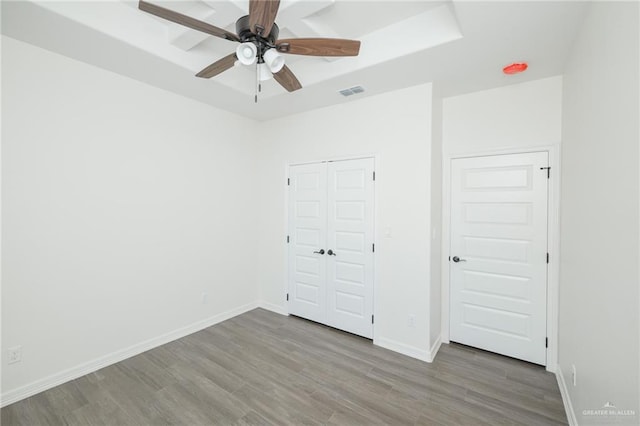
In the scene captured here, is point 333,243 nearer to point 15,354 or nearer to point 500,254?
point 500,254

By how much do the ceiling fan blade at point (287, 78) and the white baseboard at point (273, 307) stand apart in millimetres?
2895

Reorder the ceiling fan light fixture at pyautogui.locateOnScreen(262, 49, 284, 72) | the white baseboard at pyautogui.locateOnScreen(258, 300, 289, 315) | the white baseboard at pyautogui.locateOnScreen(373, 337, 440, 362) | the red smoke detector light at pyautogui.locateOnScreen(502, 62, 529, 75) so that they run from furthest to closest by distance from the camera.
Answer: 1. the white baseboard at pyautogui.locateOnScreen(258, 300, 289, 315)
2. the white baseboard at pyautogui.locateOnScreen(373, 337, 440, 362)
3. the red smoke detector light at pyautogui.locateOnScreen(502, 62, 529, 75)
4. the ceiling fan light fixture at pyautogui.locateOnScreen(262, 49, 284, 72)

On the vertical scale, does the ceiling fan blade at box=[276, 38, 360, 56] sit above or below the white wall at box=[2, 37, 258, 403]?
above

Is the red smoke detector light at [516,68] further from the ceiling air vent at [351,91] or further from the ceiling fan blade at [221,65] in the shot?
the ceiling fan blade at [221,65]

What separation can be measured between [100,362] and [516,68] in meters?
4.56

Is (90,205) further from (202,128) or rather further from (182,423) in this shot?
(182,423)

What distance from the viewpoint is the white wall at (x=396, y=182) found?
279 cm

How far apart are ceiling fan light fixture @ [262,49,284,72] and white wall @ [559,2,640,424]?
1684 mm

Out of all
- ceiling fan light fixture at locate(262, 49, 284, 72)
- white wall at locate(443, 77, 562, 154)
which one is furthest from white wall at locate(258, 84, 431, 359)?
ceiling fan light fixture at locate(262, 49, 284, 72)

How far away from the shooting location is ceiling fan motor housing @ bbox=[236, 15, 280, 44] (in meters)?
1.62

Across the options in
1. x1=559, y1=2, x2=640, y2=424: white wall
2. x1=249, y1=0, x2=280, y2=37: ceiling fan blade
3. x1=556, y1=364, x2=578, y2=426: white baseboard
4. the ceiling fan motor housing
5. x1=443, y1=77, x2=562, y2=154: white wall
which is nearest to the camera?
x1=559, y1=2, x2=640, y2=424: white wall

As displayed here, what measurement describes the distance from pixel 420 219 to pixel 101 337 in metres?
3.27

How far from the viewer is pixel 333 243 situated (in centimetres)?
346

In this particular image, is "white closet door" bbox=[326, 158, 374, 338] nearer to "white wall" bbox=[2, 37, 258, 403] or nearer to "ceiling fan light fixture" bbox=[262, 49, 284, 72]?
"white wall" bbox=[2, 37, 258, 403]
